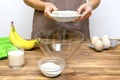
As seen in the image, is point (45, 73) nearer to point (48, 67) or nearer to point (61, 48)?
point (48, 67)

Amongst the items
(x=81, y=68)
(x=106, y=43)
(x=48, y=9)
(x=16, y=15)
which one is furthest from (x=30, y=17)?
(x=81, y=68)

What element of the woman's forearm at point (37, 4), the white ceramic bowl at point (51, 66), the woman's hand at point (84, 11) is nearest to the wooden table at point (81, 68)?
the white ceramic bowl at point (51, 66)

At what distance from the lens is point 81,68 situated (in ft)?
3.19

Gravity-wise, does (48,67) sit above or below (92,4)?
below

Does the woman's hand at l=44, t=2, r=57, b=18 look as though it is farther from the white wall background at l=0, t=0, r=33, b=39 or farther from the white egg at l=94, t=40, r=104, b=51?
the white wall background at l=0, t=0, r=33, b=39

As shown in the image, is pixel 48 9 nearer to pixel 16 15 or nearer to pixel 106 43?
pixel 106 43

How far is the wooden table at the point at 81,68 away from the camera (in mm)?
898

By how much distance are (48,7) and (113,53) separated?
0.45 meters

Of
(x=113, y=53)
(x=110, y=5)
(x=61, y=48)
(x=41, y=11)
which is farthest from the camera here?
(x=110, y=5)

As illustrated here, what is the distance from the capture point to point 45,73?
895 mm

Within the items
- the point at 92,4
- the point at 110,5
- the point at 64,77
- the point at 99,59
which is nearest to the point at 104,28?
the point at 110,5

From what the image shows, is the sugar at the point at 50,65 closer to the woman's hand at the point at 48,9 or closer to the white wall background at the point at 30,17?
the woman's hand at the point at 48,9

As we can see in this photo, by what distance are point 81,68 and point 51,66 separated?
0.14 metres

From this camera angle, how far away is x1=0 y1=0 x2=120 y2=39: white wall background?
1.92 meters
